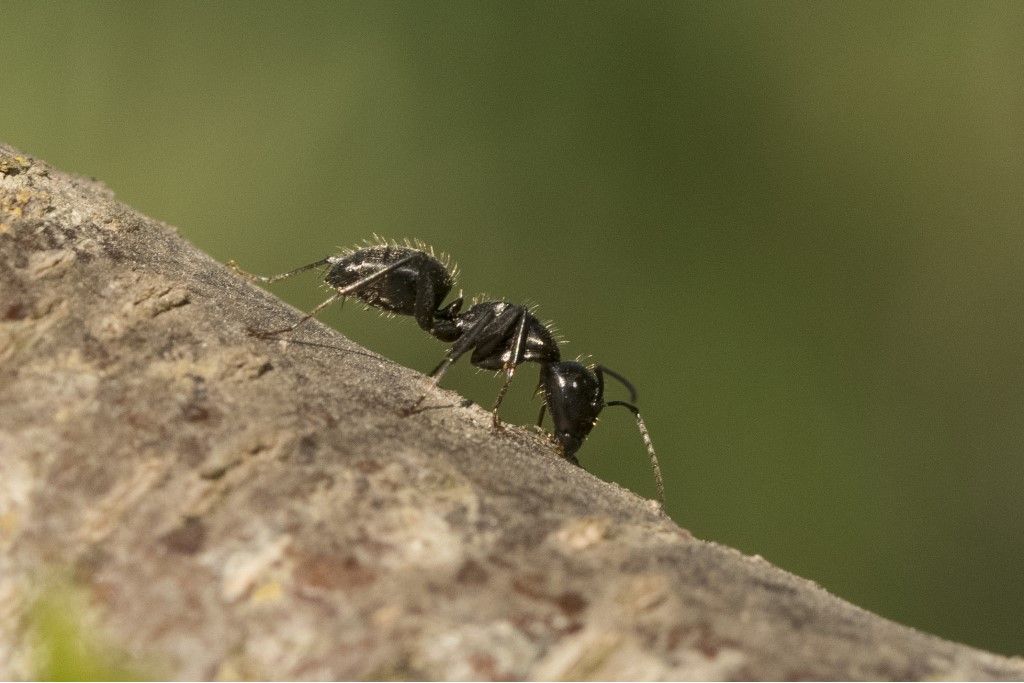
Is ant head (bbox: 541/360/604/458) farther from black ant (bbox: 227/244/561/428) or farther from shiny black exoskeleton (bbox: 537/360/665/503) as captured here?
black ant (bbox: 227/244/561/428)

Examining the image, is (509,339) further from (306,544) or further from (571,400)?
(306,544)

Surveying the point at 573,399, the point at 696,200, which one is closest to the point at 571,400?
the point at 573,399

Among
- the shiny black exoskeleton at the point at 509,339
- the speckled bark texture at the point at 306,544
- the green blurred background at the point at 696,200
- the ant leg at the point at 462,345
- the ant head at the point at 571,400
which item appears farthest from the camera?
the green blurred background at the point at 696,200

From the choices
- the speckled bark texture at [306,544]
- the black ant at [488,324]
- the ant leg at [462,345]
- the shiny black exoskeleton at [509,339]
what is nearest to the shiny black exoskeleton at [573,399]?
the black ant at [488,324]

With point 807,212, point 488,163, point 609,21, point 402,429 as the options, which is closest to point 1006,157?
point 807,212

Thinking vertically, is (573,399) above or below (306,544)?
above

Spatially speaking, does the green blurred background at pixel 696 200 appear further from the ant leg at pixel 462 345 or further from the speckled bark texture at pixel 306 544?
the speckled bark texture at pixel 306 544
